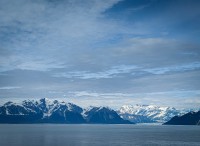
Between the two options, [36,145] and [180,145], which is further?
[180,145]

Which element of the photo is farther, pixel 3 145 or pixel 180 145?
pixel 180 145

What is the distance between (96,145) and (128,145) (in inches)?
705

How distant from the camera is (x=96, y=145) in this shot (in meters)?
157

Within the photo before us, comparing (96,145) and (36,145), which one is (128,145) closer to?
(96,145)

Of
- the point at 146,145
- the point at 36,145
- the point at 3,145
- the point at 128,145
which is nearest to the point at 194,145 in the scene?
the point at 146,145

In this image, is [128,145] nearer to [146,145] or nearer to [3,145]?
[146,145]

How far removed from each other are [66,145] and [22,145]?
23.5m

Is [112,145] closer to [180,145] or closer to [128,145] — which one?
[128,145]

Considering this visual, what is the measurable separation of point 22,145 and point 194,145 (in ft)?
315

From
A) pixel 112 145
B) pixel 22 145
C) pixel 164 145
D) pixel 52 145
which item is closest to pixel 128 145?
pixel 112 145

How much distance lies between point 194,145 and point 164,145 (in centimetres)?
1783

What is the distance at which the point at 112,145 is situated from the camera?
518 feet

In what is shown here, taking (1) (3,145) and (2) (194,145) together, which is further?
(2) (194,145)

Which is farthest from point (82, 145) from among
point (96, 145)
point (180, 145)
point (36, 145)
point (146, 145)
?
point (180, 145)
